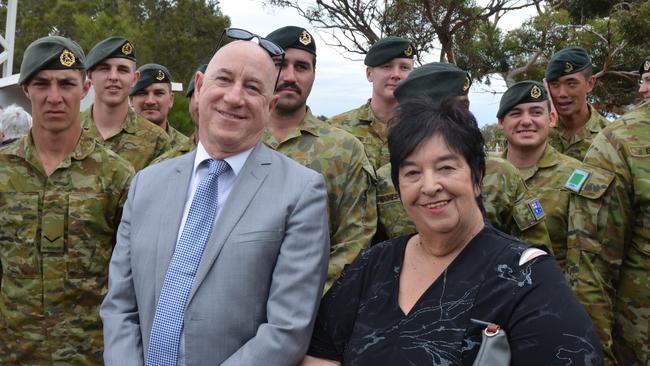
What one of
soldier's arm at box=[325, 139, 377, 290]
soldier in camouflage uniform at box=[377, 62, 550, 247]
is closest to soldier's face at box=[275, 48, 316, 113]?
soldier's arm at box=[325, 139, 377, 290]

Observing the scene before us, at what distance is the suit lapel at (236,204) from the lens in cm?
228

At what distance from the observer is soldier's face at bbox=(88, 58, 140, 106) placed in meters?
5.14

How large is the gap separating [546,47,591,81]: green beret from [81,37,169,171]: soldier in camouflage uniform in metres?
3.13

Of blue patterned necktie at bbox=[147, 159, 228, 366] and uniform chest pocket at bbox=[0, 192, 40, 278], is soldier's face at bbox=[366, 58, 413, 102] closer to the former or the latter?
uniform chest pocket at bbox=[0, 192, 40, 278]

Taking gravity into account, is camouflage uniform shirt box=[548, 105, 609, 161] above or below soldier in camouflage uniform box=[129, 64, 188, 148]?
below

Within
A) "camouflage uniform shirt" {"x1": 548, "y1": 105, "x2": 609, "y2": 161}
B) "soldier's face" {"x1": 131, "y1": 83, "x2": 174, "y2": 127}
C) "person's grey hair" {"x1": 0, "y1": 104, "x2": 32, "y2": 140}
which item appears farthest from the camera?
"soldier's face" {"x1": 131, "y1": 83, "x2": 174, "y2": 127}

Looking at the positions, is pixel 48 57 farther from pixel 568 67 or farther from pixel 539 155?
pixel 568 67

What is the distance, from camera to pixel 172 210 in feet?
7.96

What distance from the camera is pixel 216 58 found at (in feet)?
8.10

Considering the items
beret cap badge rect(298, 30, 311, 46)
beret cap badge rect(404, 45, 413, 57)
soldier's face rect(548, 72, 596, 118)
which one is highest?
beret cap badge rect(404, 45, 413, 57)

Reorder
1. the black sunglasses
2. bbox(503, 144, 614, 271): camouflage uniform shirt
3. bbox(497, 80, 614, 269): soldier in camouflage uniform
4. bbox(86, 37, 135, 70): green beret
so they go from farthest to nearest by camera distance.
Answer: bbox(86, 37, 135, 70): green beret, bbox(497, 80, 614, 269): soldier in camouflage uniform, bbox(503, 144, 614, 271): camouflage uniform shirt, the black sunglasses

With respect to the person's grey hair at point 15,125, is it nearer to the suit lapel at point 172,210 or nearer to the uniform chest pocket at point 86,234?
the uniform chest pocket at point 86,234

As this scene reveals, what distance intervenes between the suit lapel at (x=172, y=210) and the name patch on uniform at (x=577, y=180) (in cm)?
184

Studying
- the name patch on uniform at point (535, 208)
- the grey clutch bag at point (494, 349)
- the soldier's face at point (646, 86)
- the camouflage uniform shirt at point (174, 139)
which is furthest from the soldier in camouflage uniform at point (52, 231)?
the soldier's face at point (646, 86)
